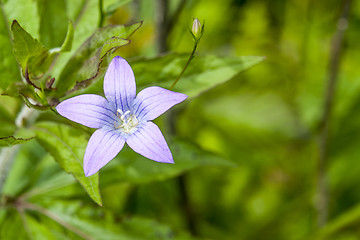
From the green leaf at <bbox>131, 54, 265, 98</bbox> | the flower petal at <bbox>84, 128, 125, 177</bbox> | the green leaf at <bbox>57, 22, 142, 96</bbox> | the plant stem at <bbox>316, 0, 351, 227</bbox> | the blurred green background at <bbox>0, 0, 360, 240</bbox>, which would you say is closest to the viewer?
the flower petal at <bbox>84, 128, 125, 177</bbox>

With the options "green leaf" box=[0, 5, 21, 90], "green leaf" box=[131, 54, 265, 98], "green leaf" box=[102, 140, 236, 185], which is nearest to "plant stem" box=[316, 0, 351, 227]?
"green leaf" box=[102, 140, 236, 185]

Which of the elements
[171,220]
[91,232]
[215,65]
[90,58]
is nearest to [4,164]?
[91,232]

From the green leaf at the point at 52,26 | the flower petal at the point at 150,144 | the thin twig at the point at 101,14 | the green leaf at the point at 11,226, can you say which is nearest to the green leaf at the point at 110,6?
the thin twig at the point at 101,14

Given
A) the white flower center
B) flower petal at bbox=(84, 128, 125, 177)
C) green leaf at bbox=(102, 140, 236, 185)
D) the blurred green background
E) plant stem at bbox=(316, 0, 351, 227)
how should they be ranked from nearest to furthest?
flower petal at bbox=(84, 128, 125, 177), the white flower center, green leaf at bbox=(102, 140, 236, 185), plant stem at bbox=(316, 0, 351, 227), the blurred green background

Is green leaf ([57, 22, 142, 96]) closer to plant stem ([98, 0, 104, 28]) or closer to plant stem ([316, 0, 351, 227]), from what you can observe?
plant stem ([98, 0, 104, 28])

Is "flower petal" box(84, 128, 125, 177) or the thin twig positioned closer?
"flower petal" box(84, 128, 125, 177)

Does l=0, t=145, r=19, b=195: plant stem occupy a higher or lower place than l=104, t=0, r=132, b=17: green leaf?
lower

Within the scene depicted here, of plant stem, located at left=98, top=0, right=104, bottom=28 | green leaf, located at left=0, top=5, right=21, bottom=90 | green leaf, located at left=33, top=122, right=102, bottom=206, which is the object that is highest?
plant stem, located at left=98, top=0, right=104, bottom=28
